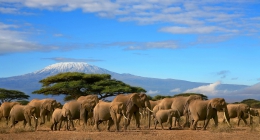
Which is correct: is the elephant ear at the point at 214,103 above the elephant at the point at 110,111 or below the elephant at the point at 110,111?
above

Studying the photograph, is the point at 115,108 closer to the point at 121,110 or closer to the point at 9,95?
the point at 121,110

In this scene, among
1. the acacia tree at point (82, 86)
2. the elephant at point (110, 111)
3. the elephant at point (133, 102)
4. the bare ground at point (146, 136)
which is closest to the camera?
the bare ground at point (146, 136)

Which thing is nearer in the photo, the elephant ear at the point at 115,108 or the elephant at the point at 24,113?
the elephant ear at the point at 115,108

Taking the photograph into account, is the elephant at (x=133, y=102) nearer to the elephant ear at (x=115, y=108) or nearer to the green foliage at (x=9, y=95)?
the elephant ear at (x=115, y=108)

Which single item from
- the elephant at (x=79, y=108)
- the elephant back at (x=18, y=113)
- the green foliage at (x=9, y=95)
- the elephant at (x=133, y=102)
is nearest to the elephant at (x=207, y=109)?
the elephant at (x=133, y=102)

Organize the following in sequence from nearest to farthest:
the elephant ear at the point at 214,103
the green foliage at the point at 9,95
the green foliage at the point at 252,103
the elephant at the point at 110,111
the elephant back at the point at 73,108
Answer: the elephant at the point at 110,111 < the elephant ear at the point at 214,103 < the elephant back at the point at 73,108 < the green foliage at the point at 252,103 < the green foliage at the point at 9,95

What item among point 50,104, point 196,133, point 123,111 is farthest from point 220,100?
point 50,104

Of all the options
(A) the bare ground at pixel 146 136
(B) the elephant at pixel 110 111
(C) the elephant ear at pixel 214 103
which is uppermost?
(C) the elephant ear at pixel 214 103

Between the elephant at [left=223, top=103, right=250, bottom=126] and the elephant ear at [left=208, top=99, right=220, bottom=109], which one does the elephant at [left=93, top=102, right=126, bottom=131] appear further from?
the elephant at [left=223, top=103, right=250, bottom=126]

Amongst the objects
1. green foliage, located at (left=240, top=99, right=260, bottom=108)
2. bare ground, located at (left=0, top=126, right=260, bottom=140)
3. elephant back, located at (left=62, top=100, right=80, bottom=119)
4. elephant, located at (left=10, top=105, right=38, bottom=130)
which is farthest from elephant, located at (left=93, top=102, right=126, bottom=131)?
green foliage, located at (left=240, top=99, right=260, bottom=108)

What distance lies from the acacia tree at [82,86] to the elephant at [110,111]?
23.7 metres

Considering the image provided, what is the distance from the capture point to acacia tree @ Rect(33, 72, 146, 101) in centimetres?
4650

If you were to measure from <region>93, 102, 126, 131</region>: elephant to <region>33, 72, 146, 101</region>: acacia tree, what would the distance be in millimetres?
23701

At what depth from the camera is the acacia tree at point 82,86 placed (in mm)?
46500
